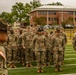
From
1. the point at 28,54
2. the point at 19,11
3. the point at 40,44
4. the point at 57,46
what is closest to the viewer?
the point at 40,44

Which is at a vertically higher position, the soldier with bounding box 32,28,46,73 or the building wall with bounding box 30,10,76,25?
the soldier with bounding box 32,28,46,73

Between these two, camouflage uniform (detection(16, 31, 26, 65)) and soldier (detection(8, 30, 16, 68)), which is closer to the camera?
soldier (detection(8, 30, 16, 68))

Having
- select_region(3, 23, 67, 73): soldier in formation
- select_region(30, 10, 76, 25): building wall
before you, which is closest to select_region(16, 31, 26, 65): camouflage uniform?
select_region(3, 23, 67, 73): soldier in formation

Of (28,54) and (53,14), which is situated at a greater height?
(28,54)

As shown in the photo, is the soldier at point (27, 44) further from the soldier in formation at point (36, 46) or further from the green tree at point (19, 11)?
the green tree at point (19, 11)

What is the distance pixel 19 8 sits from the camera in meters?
104

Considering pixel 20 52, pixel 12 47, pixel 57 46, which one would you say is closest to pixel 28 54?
pixel 12 47

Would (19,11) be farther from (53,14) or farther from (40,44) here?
(40,44)

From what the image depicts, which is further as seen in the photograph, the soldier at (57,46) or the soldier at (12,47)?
the soldier at (12,47)

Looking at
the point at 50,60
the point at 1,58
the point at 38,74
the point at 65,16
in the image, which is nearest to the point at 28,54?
the point at 50,60

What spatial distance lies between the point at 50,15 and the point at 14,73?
3659 inches

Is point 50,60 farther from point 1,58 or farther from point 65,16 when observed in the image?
point 65,16

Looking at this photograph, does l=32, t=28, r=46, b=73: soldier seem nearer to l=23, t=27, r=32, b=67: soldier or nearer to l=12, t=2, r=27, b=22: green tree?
l=23, t=27, r=32, b=67: soldier

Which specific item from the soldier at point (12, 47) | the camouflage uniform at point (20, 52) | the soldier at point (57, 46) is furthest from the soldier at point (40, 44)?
the camouflage uniform at point (20, 52)
